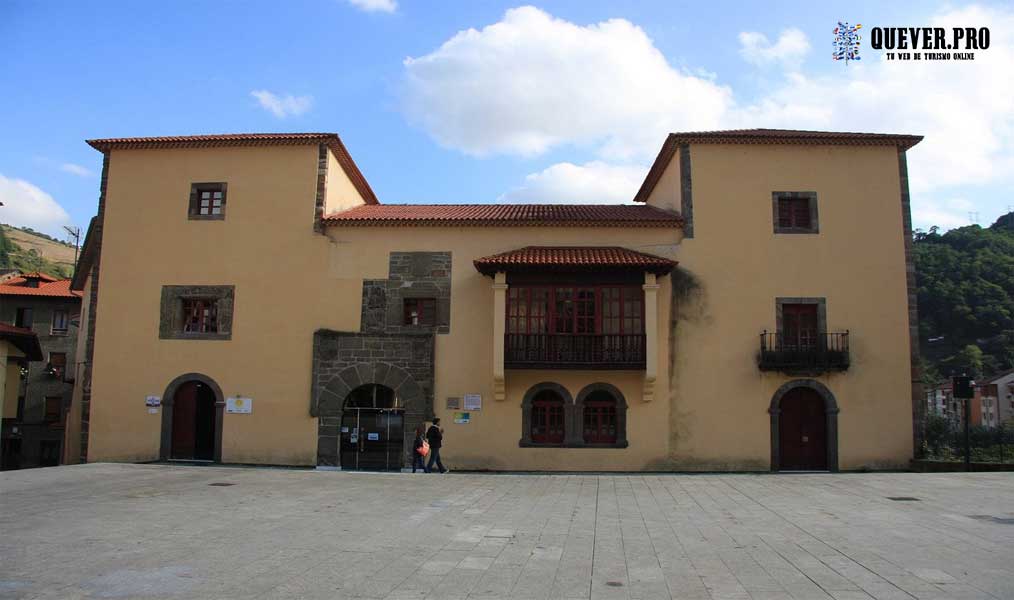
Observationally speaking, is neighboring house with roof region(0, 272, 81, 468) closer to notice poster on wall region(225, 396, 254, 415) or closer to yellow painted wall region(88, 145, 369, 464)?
yellow painted wall region(88, 145, 369, 464)

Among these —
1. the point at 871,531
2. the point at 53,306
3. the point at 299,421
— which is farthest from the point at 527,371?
the point at 53,306

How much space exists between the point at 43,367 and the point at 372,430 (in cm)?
3045

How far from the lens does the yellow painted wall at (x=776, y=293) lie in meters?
19.0

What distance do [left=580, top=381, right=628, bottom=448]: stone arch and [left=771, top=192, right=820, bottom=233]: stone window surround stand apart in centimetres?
623

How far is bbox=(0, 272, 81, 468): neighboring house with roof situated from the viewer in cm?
3975

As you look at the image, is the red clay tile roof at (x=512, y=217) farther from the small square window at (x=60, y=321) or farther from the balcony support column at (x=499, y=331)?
the small square window at (x=60, y=321)

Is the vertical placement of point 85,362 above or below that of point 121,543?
above

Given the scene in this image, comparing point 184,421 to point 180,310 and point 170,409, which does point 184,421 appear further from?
point 180,310

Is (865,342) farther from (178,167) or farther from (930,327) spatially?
(930,327)

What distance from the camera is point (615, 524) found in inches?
397

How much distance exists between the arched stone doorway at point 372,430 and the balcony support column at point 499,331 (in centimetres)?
271

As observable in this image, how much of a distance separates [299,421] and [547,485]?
7800 mm

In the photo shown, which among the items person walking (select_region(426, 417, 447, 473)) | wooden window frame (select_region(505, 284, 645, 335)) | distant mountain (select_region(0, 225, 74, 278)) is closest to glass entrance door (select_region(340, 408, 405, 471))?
person walking (select_region(426, 417, 447, 473))

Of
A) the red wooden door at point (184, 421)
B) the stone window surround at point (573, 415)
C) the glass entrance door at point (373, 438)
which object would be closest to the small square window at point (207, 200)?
the red wooden door at point (184, 421)
